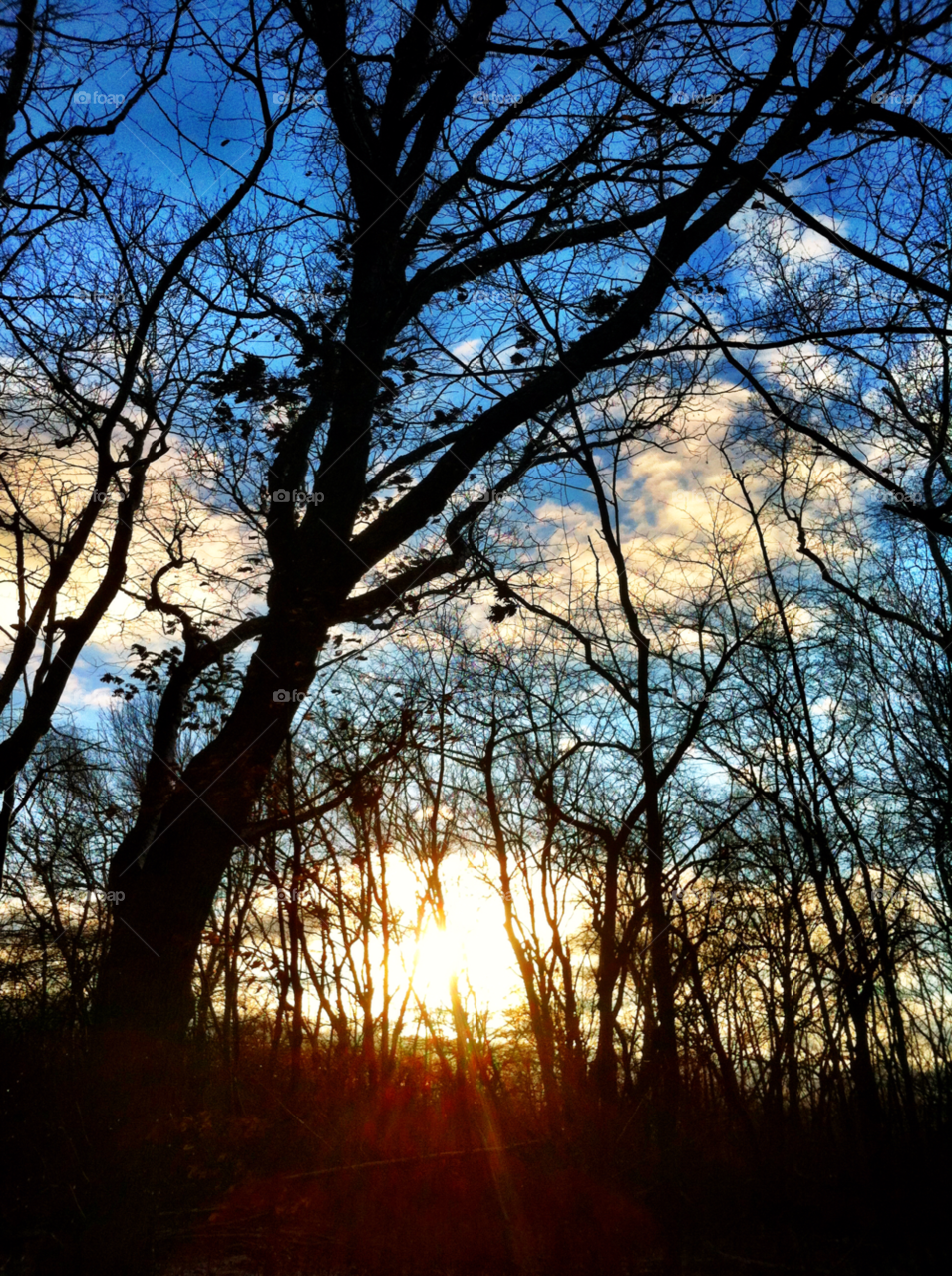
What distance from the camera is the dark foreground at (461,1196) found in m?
4.58

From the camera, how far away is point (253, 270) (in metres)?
7.62

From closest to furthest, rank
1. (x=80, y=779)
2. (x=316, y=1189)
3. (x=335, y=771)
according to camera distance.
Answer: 1. (x=316, y=1189)
2. (x=335, y=771)
3. (x=80, y=779)

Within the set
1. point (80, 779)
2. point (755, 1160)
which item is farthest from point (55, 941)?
point (755, 1160)

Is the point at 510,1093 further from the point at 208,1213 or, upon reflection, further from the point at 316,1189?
the point at 208,1213

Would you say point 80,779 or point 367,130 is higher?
point 367,130

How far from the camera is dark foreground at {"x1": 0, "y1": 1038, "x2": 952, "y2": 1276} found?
458 centimetres

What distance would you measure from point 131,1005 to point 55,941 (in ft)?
14.7

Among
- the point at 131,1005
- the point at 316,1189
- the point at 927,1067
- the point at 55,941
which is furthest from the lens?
the point at 55,941

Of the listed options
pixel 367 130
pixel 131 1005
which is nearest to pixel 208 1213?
pixel 131 1005

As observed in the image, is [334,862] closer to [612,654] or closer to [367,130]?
[612,654]

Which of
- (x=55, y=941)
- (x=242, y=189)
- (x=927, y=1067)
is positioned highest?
(x=242, y=189)

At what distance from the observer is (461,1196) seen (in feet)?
18.9

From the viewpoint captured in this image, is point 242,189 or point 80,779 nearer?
point 242,189

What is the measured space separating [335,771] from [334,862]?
1413mm
